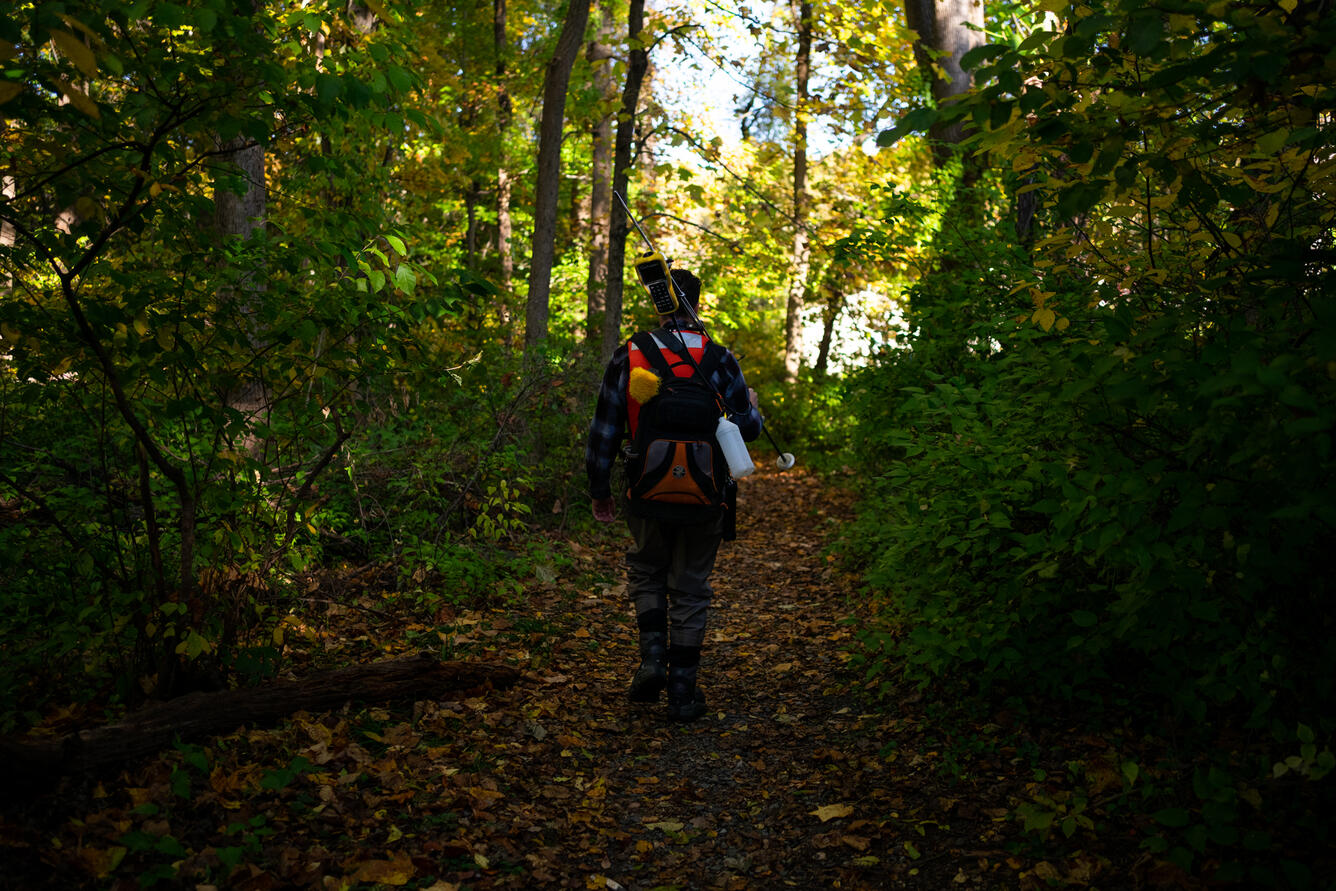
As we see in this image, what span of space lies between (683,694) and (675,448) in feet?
4.22

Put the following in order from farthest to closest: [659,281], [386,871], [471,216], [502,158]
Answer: [471,216] < [502,158] < [659,281] < [386,871]

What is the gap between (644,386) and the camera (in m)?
4.54

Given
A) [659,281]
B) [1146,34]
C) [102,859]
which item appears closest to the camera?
[1146,34]

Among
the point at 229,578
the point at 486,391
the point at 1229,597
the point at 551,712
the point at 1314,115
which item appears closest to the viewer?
the point at 1314,115

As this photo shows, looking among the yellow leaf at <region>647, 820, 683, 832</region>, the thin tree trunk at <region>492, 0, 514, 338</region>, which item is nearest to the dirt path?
the yellow leaf at <region>647, 820, 683, 832</region>

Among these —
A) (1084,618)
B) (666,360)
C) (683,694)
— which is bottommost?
(683,694)

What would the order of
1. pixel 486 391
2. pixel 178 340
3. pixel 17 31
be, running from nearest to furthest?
1. pixel 17 31
2. pixel 178 340
3. pixel 486 391

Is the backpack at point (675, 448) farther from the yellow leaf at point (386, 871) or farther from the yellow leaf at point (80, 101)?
the yellow leaf at point (80, 101)

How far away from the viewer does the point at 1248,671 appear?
2.73 meters

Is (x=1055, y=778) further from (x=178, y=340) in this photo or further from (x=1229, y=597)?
(x=178, y=340)

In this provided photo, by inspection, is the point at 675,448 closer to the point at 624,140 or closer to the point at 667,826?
the point at 667,826

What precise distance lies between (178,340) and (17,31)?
132 centimetres

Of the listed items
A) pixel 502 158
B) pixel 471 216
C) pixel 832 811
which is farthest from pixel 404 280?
pixel 471 216

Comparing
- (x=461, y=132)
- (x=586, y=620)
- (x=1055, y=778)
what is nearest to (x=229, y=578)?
(x=586, y=620)
